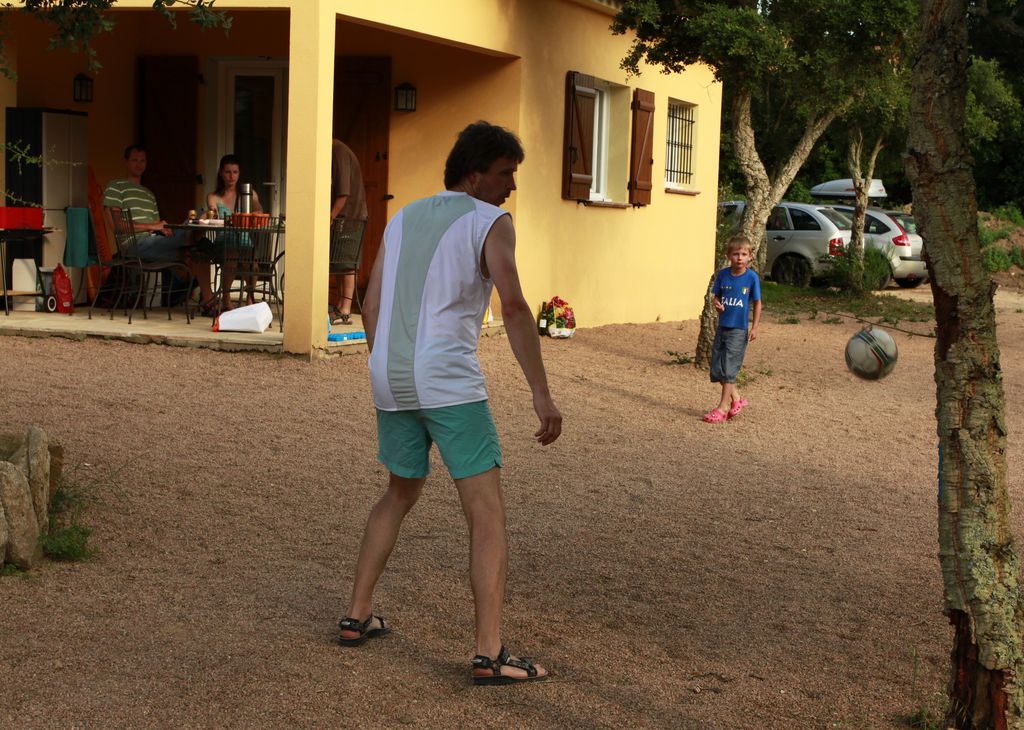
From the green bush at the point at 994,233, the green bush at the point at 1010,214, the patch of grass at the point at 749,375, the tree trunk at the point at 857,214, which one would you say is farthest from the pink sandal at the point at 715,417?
the green bush at the point at 1010,214

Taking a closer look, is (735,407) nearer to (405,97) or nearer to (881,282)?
(405,97)

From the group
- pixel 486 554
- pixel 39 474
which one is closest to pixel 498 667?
pixel 486 554

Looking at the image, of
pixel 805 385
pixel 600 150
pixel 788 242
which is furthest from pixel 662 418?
pixel 788 242

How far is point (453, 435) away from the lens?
402 centimetres

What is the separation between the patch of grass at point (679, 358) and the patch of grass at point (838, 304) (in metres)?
6.18

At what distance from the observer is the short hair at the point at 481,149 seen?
4070 millimetres

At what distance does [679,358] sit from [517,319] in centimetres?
878

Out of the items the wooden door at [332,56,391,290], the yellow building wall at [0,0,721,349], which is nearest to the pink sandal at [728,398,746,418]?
the yellow building wall at [0,0,721,349]

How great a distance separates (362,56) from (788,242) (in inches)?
484

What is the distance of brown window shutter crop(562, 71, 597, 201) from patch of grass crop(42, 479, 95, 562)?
882 centimetres

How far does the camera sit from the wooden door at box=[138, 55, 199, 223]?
13805mm

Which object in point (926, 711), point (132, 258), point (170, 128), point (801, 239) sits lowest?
point (926, 711)

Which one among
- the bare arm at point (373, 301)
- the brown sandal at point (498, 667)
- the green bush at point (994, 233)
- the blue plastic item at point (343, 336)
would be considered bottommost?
the brown sandal at point (498, 667)

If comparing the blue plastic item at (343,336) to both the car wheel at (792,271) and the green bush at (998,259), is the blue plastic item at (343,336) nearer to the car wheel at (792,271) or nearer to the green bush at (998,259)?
the car wheel at (792,271)
